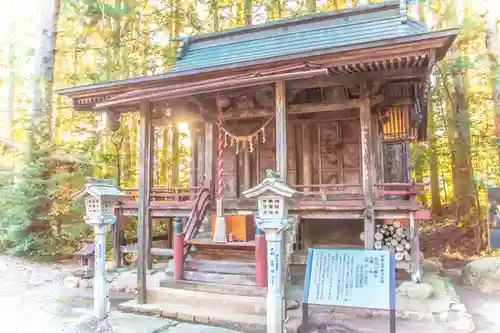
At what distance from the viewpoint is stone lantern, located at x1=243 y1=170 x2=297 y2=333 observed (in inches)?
199

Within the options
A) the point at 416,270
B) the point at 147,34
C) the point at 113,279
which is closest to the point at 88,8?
the point at 147,34

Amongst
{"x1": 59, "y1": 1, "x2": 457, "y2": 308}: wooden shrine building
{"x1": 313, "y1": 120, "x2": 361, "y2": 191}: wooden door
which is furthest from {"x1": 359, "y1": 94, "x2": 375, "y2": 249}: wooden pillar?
{"x1": 313, "y1": 120, "x2": 361, "y2": 191}: wooden door

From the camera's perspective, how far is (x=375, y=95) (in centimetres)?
795

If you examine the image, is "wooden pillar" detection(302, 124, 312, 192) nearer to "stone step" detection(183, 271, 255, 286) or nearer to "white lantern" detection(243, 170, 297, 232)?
"stone step" detection(183, 271, 255, 286)

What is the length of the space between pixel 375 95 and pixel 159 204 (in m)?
5.93

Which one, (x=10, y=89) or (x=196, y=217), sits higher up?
(x=10, y=89)

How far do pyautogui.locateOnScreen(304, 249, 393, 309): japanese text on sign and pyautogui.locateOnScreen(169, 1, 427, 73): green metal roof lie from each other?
480cm

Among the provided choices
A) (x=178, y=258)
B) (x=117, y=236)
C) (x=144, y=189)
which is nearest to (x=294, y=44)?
(x=144, y=189)

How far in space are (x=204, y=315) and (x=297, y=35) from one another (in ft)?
24.9

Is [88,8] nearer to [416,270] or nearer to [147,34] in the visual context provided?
[147,34]

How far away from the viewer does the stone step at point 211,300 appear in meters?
6.29

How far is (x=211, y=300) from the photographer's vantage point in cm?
658

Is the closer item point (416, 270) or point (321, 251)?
point (321, 251)

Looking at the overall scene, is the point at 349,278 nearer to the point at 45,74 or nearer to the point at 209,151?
the point at 209,151
